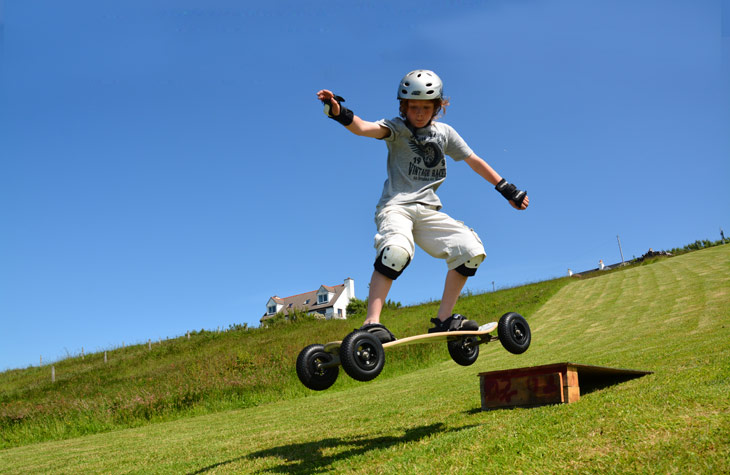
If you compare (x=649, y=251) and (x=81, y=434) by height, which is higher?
(x=649, y=251)

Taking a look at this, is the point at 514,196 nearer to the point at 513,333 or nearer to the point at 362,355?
the point at 513,333

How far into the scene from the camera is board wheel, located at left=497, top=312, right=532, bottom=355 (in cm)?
497

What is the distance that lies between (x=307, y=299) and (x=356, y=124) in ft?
226

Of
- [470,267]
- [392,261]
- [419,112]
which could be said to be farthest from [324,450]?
[419,112]

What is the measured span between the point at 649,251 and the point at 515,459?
56224 millimetres

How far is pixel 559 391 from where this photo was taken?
5480 millimetres

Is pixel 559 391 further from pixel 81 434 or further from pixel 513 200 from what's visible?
pixel 81 434

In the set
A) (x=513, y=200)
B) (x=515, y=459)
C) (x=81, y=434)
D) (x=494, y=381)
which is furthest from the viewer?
(x=81, y=434)

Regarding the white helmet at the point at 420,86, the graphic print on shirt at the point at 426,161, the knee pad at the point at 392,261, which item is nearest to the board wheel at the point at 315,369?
the knee pad at the point at 392,261

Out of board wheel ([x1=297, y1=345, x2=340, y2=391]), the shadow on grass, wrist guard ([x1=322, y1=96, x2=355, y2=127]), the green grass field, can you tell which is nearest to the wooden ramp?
the green grass field

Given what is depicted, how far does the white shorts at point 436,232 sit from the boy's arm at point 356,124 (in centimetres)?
67

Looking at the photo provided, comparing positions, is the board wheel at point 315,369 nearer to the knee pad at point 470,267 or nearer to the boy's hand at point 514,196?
the knee pad at point 470,267

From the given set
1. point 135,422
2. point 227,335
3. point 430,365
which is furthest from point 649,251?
point 135,422

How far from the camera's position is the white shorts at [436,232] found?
4.74 metres
